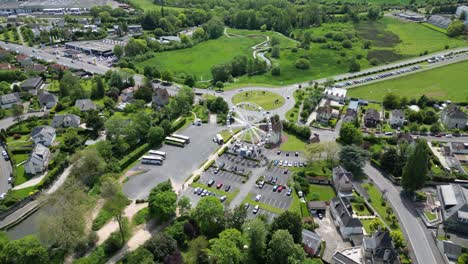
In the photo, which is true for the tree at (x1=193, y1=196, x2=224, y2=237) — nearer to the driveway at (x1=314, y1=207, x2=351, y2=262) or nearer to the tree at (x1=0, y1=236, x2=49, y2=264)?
the driveway at (x1=314, y1=207, x2=351, y2=262)

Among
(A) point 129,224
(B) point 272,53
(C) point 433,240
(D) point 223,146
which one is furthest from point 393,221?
(B) point 272,53

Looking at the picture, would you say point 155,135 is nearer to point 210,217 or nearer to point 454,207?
point 210,217

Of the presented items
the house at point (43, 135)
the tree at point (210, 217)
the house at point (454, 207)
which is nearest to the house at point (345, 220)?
the house at point (454, 207)

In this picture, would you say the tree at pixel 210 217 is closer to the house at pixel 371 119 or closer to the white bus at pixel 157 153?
the white bus at pixel 157 153

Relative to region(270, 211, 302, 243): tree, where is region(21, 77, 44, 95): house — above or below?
below

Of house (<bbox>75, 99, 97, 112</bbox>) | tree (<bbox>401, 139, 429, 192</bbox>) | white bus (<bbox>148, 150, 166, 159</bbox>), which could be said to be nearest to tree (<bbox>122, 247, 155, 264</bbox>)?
white bus (<bbox>148, 150, 166, 159</bbox>)

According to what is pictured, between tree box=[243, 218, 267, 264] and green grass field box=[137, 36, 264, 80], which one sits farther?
green grass field box=[137, 36, 264, 80]
